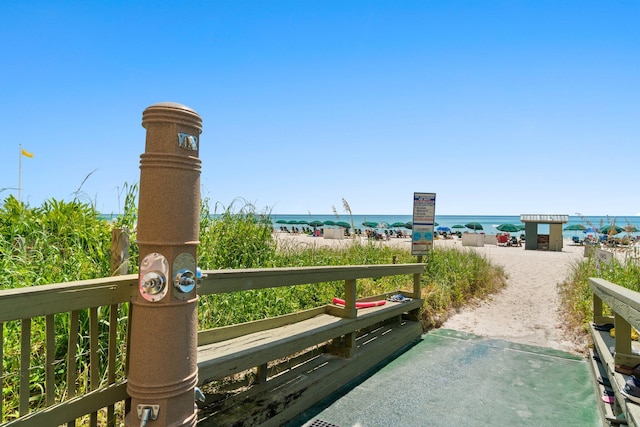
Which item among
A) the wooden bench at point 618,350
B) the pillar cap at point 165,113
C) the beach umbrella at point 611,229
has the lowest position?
the wooden bench at point 618,350

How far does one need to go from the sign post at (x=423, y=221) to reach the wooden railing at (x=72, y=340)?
12.7 ft

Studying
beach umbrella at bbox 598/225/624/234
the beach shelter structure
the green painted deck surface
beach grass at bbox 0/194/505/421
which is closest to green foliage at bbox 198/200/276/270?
beach grass at bbox 0/194/505/421

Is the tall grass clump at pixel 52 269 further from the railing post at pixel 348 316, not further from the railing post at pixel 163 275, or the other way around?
the railing post at pixel 348 316

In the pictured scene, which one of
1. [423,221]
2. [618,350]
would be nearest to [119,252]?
[618,350]

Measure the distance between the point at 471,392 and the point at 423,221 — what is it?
329 centimetres

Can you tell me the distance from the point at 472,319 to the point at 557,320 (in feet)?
4.27

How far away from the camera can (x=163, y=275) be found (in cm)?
149

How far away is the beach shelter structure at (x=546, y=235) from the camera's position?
62.7 ft

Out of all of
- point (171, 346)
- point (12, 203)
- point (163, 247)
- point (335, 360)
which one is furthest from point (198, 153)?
point (12, 203)

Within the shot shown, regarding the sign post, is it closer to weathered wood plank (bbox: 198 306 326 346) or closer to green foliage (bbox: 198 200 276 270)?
green foliage (bbox: 198 200 276 270)

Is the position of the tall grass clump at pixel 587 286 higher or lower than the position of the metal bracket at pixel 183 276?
lower

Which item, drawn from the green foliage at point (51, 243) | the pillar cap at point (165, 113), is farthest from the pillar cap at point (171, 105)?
the green foliage at point (51, 243)

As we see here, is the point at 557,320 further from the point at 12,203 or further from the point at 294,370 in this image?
the point at 12,203

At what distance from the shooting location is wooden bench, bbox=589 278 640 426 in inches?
83.5
